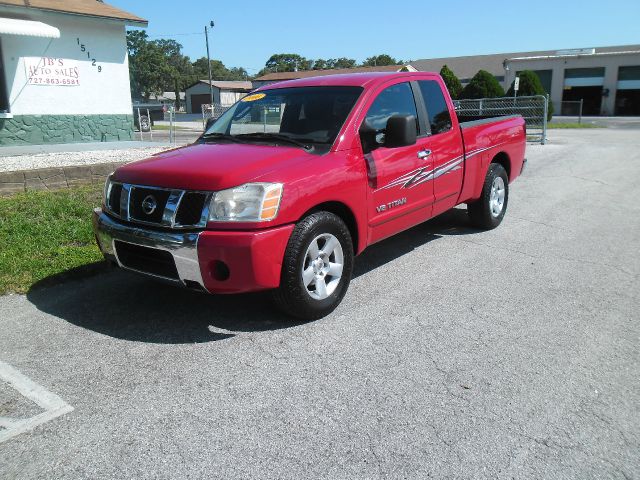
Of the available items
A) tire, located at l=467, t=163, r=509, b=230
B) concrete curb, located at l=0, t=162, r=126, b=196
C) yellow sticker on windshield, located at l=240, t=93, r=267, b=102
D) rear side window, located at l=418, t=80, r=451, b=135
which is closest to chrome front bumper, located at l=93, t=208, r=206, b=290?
yellow sticker on windshield, located at l=240, t=93, r=267, b=102

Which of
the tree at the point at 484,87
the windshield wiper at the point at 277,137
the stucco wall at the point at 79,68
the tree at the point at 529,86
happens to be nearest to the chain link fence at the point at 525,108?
the tree at the point at 484,87

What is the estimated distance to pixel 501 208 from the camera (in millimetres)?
7168

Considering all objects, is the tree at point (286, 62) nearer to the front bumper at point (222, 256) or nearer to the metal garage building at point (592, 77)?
the metal garage building at point (592, 77)

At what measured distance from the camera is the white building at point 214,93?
223 feet

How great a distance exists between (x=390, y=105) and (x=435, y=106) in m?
0.84

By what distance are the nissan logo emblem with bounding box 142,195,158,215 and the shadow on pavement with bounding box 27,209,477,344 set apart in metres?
0.88

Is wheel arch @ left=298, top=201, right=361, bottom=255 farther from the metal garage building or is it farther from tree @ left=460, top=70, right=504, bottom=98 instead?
the metal garage building

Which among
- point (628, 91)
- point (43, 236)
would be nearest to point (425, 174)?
point (43, 236)

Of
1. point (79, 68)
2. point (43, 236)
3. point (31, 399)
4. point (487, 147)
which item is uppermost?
point (79, 68)

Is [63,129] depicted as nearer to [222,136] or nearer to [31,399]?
[222,136]

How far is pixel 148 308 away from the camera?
4.50 m

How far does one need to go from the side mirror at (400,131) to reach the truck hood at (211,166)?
29.8 inches

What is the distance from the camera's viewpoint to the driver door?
184 inches

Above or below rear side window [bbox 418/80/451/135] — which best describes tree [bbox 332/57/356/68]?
above
